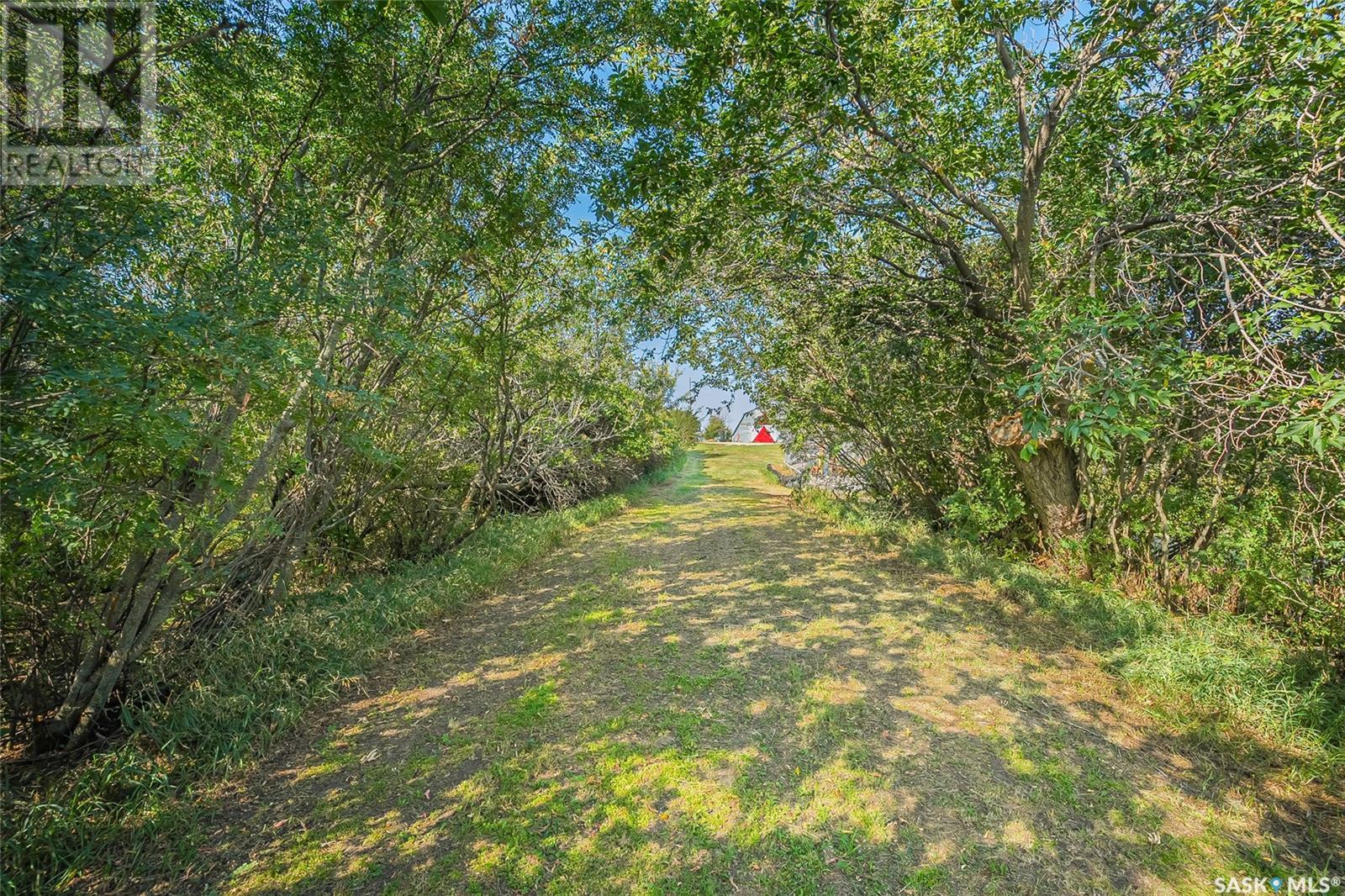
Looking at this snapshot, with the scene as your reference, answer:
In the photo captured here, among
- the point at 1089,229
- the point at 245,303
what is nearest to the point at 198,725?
the point at 245,303

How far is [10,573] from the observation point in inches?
97.4

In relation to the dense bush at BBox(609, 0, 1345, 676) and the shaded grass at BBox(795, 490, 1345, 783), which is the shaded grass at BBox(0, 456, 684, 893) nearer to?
the dense bush at BBox(609, 0, 1345, 676)

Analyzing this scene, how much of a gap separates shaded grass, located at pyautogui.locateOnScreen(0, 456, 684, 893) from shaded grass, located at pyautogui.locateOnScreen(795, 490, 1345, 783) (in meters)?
4.29

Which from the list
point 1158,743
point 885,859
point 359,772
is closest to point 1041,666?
point 1158,743

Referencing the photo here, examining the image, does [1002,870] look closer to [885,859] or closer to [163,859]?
[885,859]

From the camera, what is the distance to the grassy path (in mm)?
2148

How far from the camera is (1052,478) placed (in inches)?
205

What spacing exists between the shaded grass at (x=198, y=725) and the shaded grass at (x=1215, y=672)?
14.1ft

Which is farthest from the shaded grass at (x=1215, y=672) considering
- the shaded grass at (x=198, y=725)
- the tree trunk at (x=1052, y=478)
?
the shaded grass at (x=198, y=725)

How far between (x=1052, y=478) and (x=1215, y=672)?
2434mm

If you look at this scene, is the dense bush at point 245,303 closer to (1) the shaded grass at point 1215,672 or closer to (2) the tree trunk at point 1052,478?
(2) the tree trunk at point 1052,478

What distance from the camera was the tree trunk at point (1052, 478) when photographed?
16.8 ft

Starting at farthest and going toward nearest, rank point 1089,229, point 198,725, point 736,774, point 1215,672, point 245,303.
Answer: point 1089,229
point 1215,672
point 198,725
point 736,774
point 245,303

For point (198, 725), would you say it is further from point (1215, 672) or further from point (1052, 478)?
point (1052, 478)
